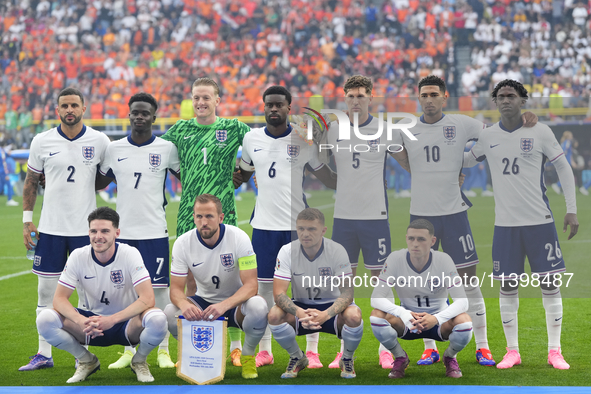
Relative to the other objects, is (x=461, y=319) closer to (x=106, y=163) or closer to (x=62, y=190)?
(x=106, y=163)

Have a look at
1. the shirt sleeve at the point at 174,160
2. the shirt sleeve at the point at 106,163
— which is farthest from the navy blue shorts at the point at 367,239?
the shirt sleeve at the point at 106,163

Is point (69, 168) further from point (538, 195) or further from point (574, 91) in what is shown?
point (574, 91)

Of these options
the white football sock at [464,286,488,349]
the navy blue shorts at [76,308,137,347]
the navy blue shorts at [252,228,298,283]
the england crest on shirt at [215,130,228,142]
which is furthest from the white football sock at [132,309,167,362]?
the white football sock at [464,286,488,349]

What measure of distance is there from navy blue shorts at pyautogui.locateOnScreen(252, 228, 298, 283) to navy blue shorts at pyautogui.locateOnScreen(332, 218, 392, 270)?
1.25 feet

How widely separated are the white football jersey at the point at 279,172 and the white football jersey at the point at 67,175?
118cm

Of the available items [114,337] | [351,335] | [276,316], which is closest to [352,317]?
[351,335]

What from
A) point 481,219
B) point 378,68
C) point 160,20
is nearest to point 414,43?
point 378,68

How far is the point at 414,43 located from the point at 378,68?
1.62m

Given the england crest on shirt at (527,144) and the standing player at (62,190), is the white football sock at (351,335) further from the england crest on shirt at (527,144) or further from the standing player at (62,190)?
the standing player at (62,190)

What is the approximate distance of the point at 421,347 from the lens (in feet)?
18.1

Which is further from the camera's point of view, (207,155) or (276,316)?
(207,155)

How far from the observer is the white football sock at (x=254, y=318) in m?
4.56

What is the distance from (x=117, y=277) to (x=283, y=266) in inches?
43.8

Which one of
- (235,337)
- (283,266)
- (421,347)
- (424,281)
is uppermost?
(283,266)
